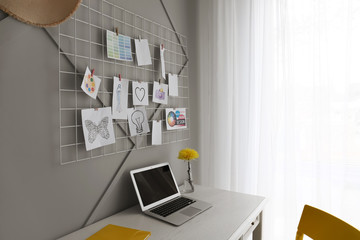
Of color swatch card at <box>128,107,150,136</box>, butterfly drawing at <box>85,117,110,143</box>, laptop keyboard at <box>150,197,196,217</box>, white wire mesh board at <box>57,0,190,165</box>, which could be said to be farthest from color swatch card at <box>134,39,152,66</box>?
laptop keyboard at <box>150,197,196,217</box>

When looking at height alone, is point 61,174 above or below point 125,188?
above

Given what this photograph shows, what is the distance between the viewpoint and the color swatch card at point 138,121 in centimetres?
124

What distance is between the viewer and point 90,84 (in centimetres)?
103

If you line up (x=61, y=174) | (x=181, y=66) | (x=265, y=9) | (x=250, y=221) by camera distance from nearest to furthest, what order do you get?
(x=61, y=174) < (x=250, y=221) < (x=265, y=9) < (x=181, y=66)

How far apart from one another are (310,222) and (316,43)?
107 cm

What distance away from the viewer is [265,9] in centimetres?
159

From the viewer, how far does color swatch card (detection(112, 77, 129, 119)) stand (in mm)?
1146

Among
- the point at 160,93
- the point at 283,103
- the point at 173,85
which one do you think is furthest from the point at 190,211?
the point at 283,103

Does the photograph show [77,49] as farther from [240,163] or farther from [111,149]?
[240,163]

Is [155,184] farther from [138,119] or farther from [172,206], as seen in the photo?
[138,119]

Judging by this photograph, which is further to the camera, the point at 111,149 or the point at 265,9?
the point at 265,9

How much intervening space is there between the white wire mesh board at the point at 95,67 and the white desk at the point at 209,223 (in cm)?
31

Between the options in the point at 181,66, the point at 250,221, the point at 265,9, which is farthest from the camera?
the point at 181,66

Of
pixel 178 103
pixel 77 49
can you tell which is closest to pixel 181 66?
pixel 178 103
